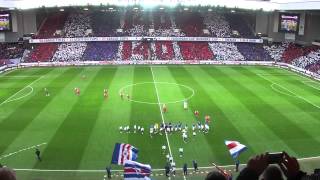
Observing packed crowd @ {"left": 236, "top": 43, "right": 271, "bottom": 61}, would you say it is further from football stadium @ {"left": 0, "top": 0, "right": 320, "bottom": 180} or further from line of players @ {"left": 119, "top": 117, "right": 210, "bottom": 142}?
line of players @ {"left": 119, "top": 117, "right": 210, "bottom": 142}

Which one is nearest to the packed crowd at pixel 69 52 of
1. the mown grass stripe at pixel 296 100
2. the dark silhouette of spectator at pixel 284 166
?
the mown grass stripe at pixel 296 100

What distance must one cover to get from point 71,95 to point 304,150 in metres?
30.9

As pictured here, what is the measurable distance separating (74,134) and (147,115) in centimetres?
901

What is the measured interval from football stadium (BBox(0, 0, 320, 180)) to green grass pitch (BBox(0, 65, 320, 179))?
17 cm

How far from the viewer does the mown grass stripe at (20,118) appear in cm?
3578

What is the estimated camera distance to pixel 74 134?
36469 mm

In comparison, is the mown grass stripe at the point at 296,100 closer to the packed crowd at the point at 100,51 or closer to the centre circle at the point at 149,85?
the centre circle at the point at 149,85

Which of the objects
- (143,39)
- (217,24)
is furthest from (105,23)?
(217,24)

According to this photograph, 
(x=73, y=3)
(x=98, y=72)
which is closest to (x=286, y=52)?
(x=98, y=72)

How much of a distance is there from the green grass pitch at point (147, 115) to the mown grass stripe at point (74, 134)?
8cm

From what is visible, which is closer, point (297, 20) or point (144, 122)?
point (144, 122)

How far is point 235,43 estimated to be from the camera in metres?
92.6

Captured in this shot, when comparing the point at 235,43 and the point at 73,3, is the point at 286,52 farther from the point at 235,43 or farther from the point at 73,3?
the point at 73,3

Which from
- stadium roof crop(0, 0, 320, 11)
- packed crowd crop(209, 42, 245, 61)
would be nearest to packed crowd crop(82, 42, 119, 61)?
stadium roof crop(0, 0, 320, 11)
